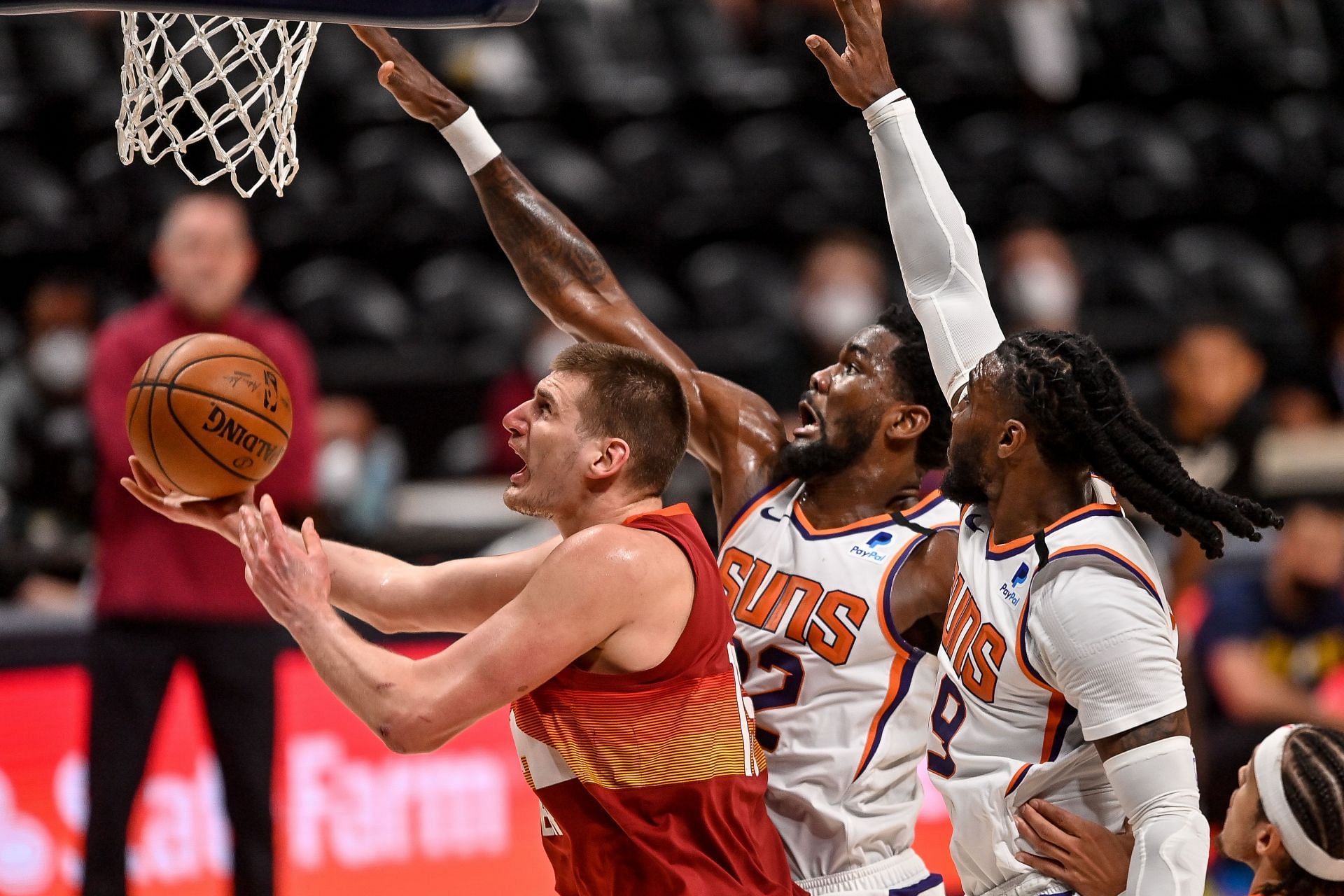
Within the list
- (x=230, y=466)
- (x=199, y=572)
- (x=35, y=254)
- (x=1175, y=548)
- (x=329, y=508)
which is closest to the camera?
(x=230, y=466)

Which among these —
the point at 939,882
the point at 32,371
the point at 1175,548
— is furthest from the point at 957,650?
the point at 32,371

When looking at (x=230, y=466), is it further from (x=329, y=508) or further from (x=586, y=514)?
(x=329, y=508)

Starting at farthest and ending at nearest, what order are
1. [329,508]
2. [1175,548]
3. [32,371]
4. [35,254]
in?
1. [35,254]
2. [32,371]
3. [329,508]
4. [1175,548]

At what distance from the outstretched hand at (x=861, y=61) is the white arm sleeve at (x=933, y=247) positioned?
0.03 m

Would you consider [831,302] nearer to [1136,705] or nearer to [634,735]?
[634,735]

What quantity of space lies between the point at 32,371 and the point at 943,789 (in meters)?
6.40

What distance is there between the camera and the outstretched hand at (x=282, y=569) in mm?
2939

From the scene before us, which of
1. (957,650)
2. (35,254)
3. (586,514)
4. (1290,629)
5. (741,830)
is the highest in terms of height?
(35,254)

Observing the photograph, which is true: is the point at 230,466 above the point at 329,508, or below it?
above

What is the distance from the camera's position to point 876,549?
3.44 metres

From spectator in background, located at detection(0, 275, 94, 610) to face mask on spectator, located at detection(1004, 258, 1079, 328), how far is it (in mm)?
4972

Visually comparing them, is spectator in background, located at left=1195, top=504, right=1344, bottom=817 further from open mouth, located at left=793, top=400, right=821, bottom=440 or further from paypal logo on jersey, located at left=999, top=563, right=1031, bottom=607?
paypal logo on jersey, located at left=999, top=563, right=1031, bottom=607

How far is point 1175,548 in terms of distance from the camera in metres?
6.54

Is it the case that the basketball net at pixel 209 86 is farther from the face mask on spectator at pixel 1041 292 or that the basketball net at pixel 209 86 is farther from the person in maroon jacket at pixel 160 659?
the face mask on spectator at pixel 1041 292
